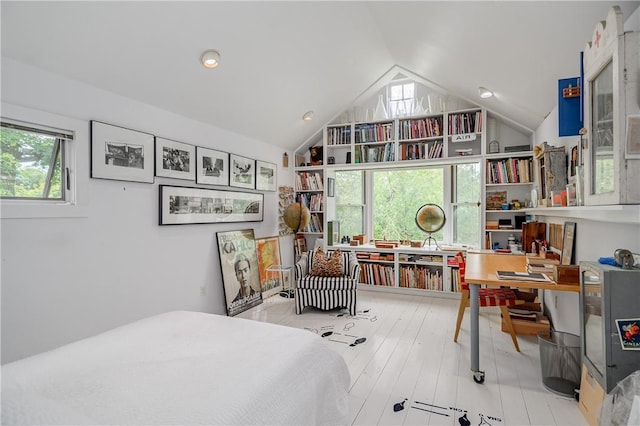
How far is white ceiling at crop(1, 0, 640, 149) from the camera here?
2020 millimetres

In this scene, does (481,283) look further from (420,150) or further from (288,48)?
(420,150)

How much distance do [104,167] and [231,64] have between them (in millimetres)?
1373

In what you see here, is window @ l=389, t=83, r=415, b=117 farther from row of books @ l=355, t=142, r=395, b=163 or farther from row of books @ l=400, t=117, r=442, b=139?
row of books @ l=355, t=142, r=395, b=163

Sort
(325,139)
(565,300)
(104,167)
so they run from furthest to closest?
1. (325,139)
2. (565,300)
3. (104,167)

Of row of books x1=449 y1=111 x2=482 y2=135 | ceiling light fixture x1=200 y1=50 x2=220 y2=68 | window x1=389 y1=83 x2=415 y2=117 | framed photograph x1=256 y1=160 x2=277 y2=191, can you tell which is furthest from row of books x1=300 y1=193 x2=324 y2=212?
ceiling light fixture x1=200 y1=50 x2=220 y2=68

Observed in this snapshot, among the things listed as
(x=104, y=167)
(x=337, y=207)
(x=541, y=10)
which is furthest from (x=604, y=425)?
(x=337, y=207)

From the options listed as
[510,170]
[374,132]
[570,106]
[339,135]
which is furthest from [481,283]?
[339,135]

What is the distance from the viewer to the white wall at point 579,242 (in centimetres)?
179

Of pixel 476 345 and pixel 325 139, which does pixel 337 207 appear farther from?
pixel 476 345

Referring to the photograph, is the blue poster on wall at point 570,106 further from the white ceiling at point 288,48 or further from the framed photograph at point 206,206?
the framed photograph at point 206,206

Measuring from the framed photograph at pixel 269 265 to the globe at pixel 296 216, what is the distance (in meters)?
0.31

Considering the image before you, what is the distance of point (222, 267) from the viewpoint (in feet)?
11.8

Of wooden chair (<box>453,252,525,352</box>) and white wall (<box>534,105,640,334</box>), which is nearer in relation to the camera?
white wall (<box>534,105,640,334</box>)

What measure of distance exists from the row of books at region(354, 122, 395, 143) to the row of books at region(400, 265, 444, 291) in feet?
6.29
